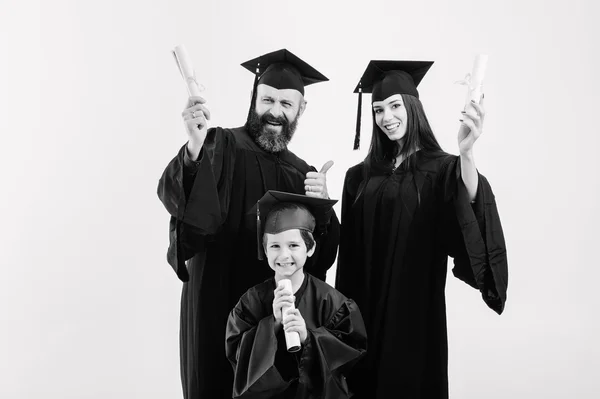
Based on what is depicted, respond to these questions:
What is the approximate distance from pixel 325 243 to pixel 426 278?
53 cm

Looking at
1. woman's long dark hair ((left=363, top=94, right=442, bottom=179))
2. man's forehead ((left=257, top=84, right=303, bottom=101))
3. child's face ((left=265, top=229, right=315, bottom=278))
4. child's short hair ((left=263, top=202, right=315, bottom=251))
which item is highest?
man's forehead ((left=257, top=84, right=303, bottom=101))

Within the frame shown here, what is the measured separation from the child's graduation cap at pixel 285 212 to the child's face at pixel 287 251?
31 mm

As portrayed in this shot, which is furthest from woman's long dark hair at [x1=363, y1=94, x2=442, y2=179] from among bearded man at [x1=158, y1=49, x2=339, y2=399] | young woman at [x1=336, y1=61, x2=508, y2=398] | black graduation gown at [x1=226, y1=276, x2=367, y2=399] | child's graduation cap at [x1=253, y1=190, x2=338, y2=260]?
black graduation gown at [x1=226, y1=276, x2=367, y2=399]

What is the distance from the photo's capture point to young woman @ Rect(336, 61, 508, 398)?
10.8 ft

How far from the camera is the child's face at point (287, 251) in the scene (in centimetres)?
297

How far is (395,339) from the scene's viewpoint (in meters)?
3.31

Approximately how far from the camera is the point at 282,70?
3.54 m

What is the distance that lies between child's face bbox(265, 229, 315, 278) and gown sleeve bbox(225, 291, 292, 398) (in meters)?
0.21

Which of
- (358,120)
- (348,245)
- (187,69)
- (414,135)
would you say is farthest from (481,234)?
(187,69)

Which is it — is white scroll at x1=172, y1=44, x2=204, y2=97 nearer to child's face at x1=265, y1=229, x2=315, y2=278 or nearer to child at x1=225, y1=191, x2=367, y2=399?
child at x1=225, y1=191, x2=367, y2=399

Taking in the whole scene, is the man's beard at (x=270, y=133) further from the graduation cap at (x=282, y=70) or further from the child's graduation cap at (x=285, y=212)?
the child's graduation cap at (x=285, y=212)

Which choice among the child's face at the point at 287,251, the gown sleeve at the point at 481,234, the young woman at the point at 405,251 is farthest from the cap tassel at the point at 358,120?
the child's face at the point at 287,251

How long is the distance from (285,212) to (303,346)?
59cm

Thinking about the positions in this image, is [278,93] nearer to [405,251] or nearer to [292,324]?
[405,251]
